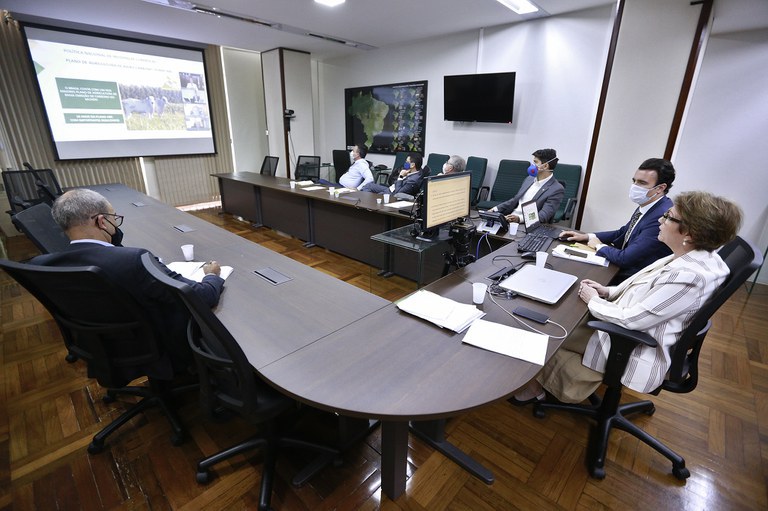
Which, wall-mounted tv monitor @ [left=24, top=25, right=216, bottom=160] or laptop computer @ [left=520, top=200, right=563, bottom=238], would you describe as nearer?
laptop computer @ [left=520, top=200, right=563, bottom=238]

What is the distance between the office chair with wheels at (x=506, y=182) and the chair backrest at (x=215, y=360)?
12.9ft

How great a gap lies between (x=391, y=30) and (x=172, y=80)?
154 inches

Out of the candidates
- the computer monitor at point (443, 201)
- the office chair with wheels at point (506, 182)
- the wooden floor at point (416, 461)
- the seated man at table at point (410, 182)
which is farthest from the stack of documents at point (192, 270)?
the office chair with wheels at point (506, 182)

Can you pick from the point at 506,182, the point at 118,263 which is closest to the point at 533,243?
the point at 118,263

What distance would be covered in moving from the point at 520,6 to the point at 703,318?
3.95m

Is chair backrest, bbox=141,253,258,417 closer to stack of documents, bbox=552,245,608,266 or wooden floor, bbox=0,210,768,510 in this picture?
wooden floor, bbox=0,210,768,510

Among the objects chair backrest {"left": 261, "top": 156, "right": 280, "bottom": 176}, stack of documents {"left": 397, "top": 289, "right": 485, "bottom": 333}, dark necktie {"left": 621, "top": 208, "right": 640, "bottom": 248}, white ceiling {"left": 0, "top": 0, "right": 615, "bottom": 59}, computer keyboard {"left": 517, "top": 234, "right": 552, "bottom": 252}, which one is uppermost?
white ceiling {"left": 0, "top": 0, "right": 615, "bottom": 59}

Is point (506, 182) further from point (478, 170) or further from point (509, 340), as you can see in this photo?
point (509, 340)

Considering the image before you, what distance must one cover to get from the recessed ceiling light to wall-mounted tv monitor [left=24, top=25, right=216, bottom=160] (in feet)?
17.2

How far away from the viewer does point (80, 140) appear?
5.20m

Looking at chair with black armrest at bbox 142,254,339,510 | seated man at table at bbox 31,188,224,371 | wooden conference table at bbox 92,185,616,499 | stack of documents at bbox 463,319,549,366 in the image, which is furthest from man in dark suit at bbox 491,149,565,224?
seated man at table at bbox 31,188,224,371

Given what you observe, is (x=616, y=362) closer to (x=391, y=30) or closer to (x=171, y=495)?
(x=171, y=495)

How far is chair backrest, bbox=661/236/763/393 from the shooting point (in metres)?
1.23

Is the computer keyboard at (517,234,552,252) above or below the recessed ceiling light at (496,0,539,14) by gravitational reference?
below
